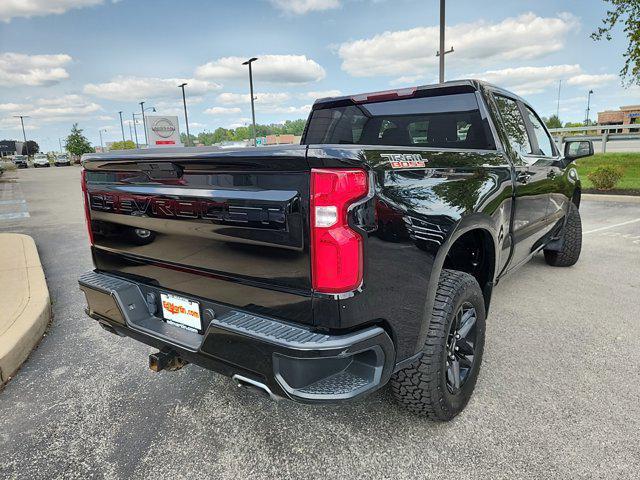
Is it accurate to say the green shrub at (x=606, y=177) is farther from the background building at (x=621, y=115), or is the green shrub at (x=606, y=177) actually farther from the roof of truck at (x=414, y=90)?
the background building at (x=621, y=115)

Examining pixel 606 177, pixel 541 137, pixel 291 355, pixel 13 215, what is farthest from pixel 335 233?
pixel 606 177

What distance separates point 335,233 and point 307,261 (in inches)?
6.3

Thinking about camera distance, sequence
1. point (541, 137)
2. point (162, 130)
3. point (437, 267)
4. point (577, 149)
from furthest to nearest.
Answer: point (162, 130)
point (577, 149)
point (541, 137)
point (437, 267)

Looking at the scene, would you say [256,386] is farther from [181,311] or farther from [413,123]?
[413,123]

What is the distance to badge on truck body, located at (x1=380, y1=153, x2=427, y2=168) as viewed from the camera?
1.81 meters

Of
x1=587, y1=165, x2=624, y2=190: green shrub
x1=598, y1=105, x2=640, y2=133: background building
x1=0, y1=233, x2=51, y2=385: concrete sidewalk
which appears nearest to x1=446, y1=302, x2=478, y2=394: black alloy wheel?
x1=0, y1=233, x2=51, y2=385: concrete sidewalk

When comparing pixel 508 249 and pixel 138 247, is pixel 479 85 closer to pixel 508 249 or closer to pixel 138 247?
pixel 508 249

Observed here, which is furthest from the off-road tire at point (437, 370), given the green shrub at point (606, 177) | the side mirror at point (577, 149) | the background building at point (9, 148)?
the background building at point (9, 148)

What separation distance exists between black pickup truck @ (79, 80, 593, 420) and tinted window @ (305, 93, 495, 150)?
442 millimetres

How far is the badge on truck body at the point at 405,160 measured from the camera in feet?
5.95

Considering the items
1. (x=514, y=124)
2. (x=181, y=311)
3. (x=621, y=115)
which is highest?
(x=621, y=115)

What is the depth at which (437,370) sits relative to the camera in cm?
212

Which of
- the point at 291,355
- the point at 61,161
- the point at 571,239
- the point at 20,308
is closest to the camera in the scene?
the point at 291,355

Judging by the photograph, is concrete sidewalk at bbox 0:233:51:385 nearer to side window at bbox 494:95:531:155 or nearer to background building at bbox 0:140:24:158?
side window at bbox 494:95:531:155
